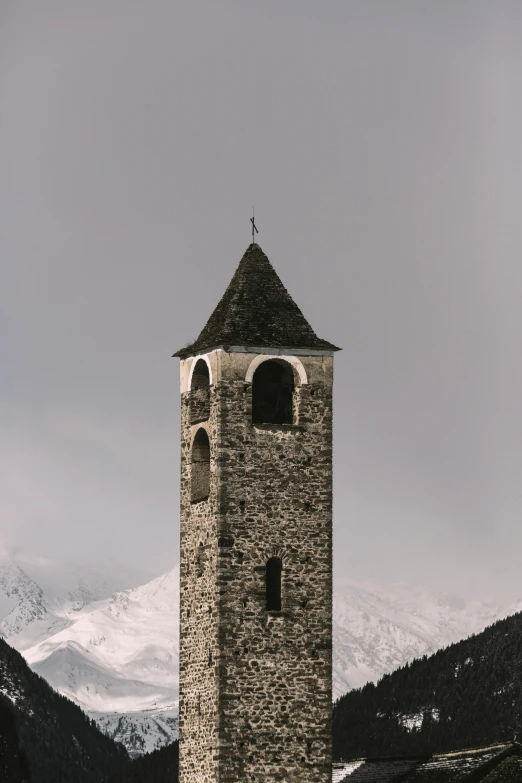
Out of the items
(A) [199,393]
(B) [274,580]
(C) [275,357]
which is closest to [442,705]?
(A) [199,393]

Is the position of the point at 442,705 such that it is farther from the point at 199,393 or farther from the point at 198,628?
the point at 198,628

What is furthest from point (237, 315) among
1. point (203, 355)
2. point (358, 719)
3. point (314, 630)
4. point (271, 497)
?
point (358, 719)

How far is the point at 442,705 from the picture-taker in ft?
591

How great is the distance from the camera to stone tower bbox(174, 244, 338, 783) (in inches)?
2330

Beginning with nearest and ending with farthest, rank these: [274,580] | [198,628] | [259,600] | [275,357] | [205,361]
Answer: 1. [259,600]
2. [274,580]
3. [198,628]
4. [275,357]
5. [205,361]

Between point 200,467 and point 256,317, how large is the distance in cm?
460

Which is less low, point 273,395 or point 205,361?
point 205,361

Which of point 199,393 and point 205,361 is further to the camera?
point 199,393

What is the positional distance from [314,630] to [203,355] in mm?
8495

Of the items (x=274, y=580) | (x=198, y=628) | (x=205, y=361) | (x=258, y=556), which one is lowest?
(x=198, y=628)

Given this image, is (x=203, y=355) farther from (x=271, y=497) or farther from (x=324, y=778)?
(x=324, y=778)

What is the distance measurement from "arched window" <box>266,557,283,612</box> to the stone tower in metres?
0.03

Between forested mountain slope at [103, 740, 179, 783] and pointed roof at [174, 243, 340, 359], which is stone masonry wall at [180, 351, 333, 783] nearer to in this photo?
pointed roof at [174, 243, 340, 359]

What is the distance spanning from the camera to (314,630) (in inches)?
2368
